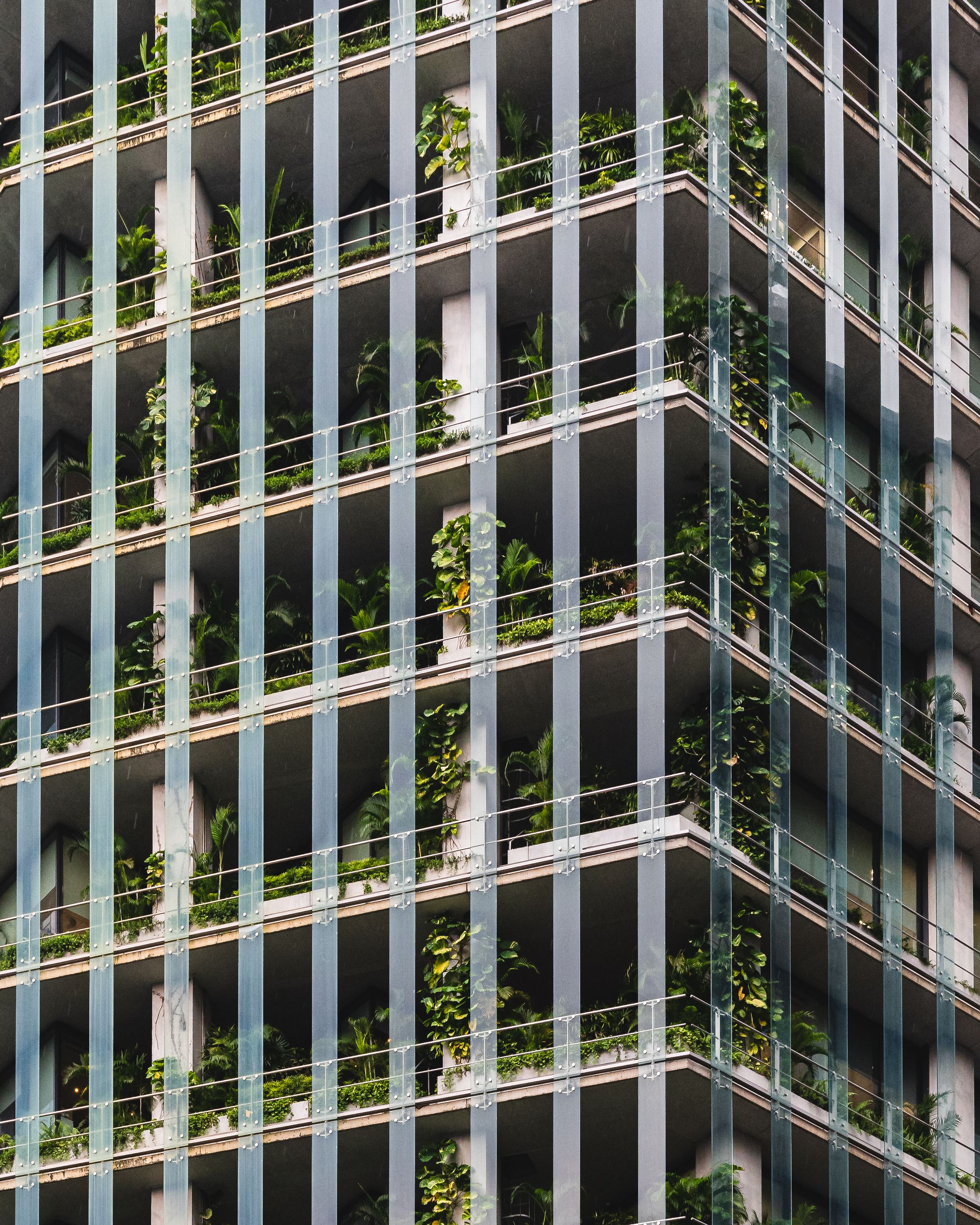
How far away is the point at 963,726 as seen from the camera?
56.5 meters

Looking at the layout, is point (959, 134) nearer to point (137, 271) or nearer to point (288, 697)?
point (137, 271)

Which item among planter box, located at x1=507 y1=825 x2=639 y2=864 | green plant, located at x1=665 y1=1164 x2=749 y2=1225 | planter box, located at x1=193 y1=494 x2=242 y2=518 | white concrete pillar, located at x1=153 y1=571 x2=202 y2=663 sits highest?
planter box, located at x1=193 y1=494 x2=242 y2=518

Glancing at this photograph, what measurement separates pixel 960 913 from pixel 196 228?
18.4 meters

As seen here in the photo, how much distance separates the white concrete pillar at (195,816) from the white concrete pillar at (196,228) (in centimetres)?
875

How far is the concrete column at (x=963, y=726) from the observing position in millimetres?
55656

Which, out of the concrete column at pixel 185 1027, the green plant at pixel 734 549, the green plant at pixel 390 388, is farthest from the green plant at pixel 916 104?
the concrete column at pixel 185 1027

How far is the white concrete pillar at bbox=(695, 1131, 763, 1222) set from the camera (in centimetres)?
4738

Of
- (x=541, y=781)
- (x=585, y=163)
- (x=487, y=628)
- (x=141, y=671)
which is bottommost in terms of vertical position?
(x=541, y=781)

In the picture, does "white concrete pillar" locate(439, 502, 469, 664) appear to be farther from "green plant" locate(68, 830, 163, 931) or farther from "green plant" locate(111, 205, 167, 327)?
"green plant" locate(111, 205, 167, 327)

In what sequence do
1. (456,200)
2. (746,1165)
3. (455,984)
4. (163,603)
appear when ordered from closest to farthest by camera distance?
(746,1165) → (455,984) → (456,200) → (163,603)

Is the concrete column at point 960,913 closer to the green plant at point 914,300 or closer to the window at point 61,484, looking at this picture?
the green plant at point 914,300


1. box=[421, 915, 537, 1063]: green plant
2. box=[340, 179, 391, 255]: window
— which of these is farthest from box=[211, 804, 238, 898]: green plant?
box=[340, 179, 391, 255]: window

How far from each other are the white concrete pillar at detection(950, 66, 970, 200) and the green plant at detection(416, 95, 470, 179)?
34.9ft

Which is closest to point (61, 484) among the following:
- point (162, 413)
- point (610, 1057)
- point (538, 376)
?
point (162, 413)
